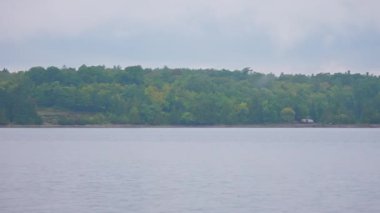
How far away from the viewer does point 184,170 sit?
54.3m

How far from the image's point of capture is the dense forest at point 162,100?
6309 inches

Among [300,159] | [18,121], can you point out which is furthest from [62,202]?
[18,121]

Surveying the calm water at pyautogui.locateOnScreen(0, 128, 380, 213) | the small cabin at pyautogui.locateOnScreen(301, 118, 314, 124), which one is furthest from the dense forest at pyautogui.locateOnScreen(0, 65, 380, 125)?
the calm water at pyautogui.locateOnScreen(0, 128, 380, 213)

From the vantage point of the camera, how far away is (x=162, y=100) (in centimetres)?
17262

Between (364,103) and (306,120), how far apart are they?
12055 millimetres

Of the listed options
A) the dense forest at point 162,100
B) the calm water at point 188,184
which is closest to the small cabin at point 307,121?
the dense forest at point 162,100

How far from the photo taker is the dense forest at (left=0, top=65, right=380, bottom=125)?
16025 centimetres

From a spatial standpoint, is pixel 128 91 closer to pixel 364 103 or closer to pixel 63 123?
pixel 63 123

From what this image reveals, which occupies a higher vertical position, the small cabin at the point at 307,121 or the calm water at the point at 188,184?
the small cabin at the point at 307,121

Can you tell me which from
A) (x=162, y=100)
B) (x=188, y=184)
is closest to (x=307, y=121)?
(x=162, y=100)

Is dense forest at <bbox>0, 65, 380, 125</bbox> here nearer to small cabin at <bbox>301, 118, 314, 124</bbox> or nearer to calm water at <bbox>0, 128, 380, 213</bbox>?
small cabin at <bbox>301, 118, 314, 124</bbox>

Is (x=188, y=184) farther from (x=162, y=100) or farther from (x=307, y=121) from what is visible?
(x=307, y=121)

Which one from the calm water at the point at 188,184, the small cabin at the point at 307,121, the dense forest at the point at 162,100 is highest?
the dense forest at the point at 162,100

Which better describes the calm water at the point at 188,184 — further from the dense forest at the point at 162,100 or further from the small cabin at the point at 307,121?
the small cabin at the point at 307,121
